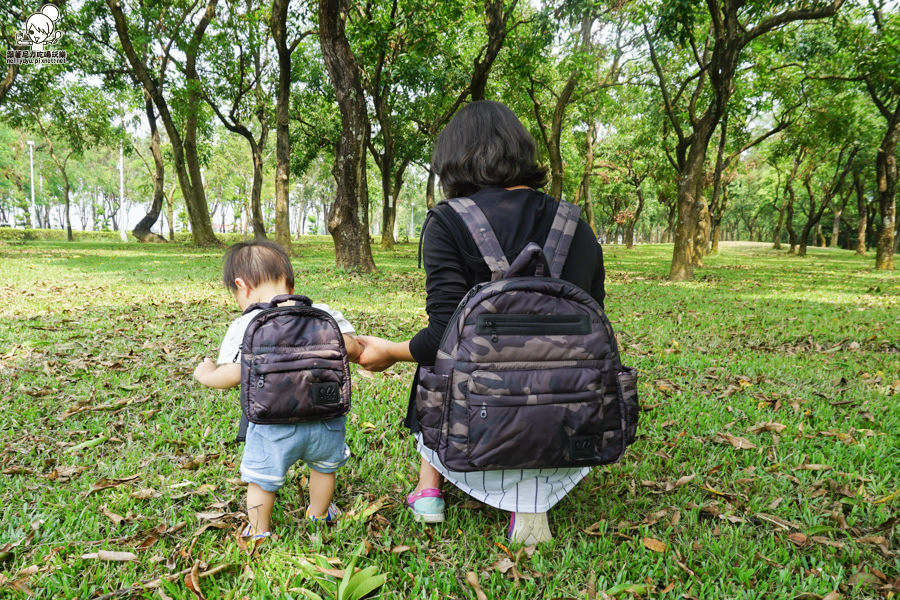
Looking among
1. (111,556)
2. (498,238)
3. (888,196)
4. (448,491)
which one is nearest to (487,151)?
(498,238)

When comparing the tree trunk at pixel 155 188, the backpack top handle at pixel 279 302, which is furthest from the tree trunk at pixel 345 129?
the tree trunk at pixel 155 188

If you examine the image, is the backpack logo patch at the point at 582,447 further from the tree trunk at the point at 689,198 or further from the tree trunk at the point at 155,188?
Answer: the tree trunk at the point at 155,188

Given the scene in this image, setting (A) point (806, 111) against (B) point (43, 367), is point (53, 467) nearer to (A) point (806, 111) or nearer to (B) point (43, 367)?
(B) point (43, 367)

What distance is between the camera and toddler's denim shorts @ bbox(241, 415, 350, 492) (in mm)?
2072

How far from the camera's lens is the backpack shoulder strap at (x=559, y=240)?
6.40 feet

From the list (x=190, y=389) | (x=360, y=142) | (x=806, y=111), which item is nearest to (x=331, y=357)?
(x=190, y=389)

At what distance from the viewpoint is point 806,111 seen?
19109 millimetres

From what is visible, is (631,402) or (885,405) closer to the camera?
(631,402)

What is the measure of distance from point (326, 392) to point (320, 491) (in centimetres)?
58

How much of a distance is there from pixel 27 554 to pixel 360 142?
10.4 metres

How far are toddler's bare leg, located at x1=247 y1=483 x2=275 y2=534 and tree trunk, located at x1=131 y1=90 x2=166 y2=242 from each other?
23699 millimetres

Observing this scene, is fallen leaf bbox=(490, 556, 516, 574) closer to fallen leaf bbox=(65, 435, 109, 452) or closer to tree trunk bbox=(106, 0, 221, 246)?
fallen leaf bbox=(65, 435, 109, 452)

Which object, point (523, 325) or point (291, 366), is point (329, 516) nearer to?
point (291, 366)

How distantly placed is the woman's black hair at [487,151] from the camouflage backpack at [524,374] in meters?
0.36
